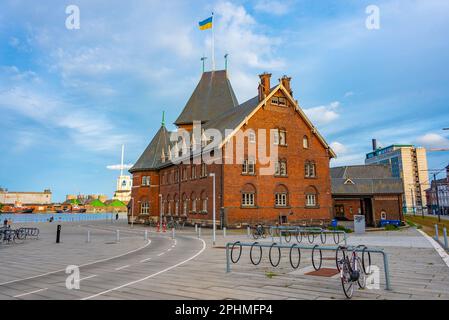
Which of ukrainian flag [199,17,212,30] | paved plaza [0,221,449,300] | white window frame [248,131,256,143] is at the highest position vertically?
ukrainian flag [199,17,212,30]

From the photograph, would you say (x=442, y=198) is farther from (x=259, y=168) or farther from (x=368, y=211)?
(x=259, y=168)

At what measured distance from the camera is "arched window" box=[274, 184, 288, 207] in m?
40.2

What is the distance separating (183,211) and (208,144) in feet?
37.3

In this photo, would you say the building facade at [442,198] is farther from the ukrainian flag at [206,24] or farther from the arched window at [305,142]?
A: the ukrainian flag at [206,24]

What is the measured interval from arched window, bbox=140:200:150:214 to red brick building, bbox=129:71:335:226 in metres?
7.59

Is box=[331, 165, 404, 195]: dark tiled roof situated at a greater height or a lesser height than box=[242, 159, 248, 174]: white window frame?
lesser

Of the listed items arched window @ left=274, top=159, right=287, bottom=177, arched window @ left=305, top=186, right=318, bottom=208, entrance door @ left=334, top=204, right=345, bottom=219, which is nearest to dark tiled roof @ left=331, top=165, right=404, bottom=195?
entrance door @ left=334, top=204, right=345, bottom=219

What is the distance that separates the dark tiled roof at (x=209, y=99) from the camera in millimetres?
57000

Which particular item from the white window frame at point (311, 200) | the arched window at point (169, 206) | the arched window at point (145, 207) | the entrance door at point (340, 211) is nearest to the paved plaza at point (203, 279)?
the white window frame at point (311, 200)

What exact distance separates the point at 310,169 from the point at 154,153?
29.1 metres

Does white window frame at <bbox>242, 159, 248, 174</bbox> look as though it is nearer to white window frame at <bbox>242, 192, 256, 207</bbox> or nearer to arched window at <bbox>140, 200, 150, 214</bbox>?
white window frame at <bbox>242, 192, 256, 207</bbox>

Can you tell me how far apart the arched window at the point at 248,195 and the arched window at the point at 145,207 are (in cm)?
2432

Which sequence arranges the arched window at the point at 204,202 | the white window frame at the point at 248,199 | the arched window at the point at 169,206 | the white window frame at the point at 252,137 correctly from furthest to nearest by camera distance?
1. the arched window at the point at 169,206
2. the arched window at the point at 204,202
3. the white window frame at the point at 252,137
4. the white window frame at the point at 248,199
